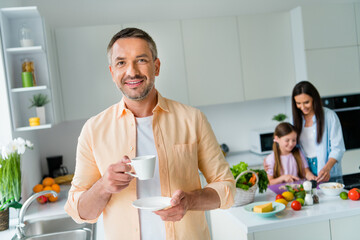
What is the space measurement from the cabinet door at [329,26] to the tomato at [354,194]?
1980 mm

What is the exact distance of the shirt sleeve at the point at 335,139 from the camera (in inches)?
104

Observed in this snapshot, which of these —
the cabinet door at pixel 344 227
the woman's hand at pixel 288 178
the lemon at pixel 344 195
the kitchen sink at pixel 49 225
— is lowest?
the cabinet door at pixel 344 227

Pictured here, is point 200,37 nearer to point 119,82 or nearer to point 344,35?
point 344,35

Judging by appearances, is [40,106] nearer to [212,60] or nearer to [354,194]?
[212,60]

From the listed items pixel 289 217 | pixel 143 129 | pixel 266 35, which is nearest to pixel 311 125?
pixel 289 217

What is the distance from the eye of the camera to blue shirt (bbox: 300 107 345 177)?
2662mm

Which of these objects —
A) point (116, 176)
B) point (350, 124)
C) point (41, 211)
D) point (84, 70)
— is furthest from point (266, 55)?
point (116, 176)

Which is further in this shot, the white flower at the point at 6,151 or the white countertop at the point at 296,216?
the white flower at the point at 6,151

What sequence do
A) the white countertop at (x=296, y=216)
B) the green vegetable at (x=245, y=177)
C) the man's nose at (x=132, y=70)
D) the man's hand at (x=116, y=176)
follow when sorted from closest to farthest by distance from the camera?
1. the man's hand at (x=116, y=176)
2. the man's nose at (x=132, y=70)
3. the white countertop at (x=296, y=216)
4. the green vegetable at (x=245, y=177)

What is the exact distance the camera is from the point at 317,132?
2.67m

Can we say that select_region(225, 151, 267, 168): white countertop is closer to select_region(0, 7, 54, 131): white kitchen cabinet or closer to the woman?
the woman

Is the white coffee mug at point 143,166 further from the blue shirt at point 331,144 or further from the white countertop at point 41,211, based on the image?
the blue shirt at point 331,144

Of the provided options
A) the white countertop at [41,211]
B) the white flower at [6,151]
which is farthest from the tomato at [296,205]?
the white flower at [6,151]

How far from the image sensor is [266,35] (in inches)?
148
